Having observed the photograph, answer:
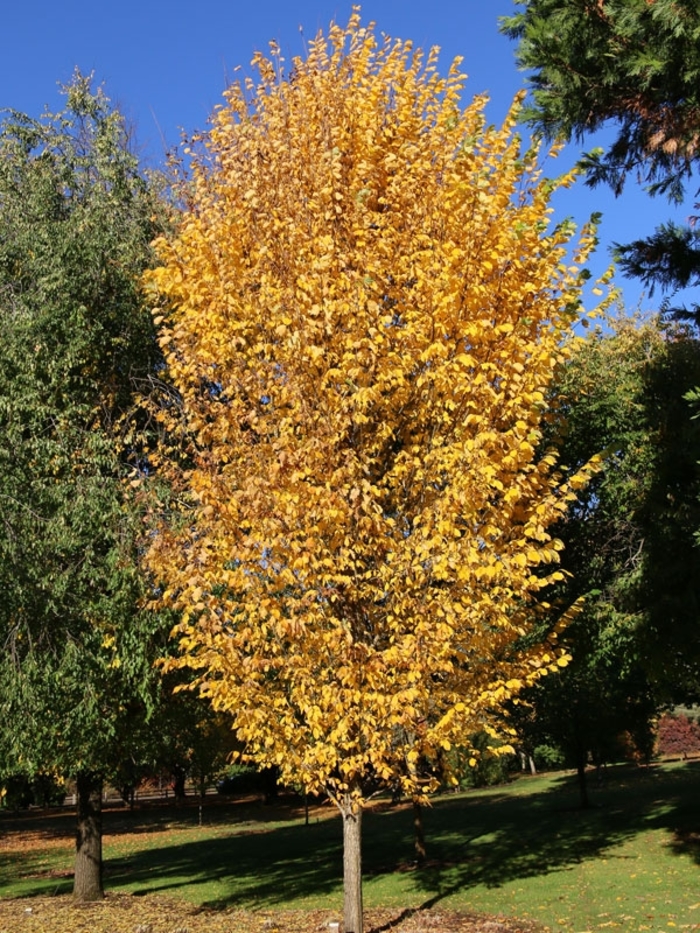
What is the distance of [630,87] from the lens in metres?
8.28

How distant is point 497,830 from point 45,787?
83.4 ft

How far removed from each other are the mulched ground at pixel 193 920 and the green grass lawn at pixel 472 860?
0.81 metres

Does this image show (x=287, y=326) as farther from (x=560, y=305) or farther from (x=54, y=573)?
(x=54, y=573)

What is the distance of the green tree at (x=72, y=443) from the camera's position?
10219 millimetres

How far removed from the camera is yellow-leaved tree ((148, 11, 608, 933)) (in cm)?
699

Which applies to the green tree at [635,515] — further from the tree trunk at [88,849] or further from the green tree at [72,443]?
the tree trunk at [88,849]

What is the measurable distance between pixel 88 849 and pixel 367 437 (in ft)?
35.0

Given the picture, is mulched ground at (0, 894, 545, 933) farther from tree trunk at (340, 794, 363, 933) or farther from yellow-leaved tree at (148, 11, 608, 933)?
yellow-leaved tree at (148, 11, 608, 933)

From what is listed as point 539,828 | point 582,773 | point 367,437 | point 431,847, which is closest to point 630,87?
point 367,437

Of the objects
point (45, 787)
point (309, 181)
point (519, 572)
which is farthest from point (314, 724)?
point (45, 787)

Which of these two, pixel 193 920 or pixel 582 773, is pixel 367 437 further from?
pixel 582 773

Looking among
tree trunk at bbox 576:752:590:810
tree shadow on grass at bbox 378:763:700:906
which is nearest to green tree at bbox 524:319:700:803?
tree shadow on grass at bbox 378:763:700:906

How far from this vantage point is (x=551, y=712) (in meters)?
24.4

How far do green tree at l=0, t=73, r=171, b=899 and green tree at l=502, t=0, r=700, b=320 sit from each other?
6.68 meters
